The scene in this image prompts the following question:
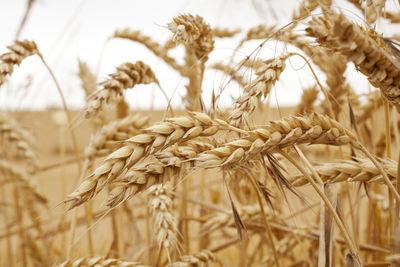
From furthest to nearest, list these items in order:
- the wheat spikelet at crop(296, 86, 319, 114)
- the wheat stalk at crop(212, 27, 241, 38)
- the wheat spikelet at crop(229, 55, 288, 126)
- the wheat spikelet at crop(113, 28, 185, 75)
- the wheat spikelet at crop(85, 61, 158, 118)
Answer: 1. the wheat stalk at crop(212, 27, 241, 38)
2. the wheat spikelet at crop(113, 28, 185, 75)
3. the wheat spikelet at crop(296, 86, 319, 114)
4. the wheat spikelet at crop(85, 61, 158, 118)
5. the wheat spikelet at crop(229, 55, 288, 126)

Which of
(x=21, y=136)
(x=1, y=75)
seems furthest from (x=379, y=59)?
(x=21, y=136)

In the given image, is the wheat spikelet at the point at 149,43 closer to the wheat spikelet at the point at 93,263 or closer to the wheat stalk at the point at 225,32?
the wheat stalk at the point at 225,32

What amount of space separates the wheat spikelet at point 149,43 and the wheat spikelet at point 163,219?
1.69 feet

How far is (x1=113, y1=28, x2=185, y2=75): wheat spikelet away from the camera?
119 cm

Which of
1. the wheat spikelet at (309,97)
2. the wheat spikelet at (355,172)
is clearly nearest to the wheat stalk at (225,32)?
the wheat spikelet at (309,97)

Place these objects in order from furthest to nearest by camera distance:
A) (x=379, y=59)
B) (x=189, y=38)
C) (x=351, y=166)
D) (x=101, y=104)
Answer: (x=101, y=104)
(x=189, y=38)
(x=351, y=166)
(x=379, y=59)

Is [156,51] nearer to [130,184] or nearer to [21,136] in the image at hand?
[21,136]

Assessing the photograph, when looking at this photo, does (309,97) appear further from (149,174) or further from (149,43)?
(149,174)

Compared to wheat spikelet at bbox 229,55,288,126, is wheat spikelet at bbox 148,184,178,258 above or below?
below

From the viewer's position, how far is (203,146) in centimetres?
49

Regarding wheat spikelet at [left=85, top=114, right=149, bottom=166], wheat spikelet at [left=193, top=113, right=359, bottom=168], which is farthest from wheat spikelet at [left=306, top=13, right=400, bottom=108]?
wheat spikelet at [left=85, top=114, right=149, bottom=166]

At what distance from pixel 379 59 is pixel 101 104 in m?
0.54

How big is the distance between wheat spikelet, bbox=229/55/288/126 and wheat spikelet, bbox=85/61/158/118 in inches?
14.0

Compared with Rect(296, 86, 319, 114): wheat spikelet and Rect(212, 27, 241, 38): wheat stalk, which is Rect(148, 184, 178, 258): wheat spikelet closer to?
Rect(296, 86, 319, 114): wheat spikelet
